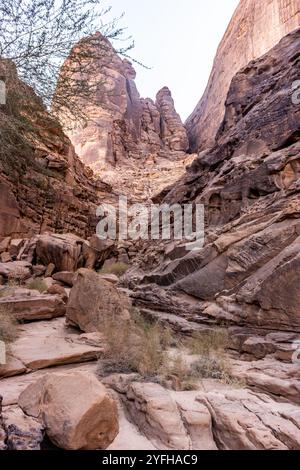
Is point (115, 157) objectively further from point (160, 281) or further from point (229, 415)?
point (229, 415)

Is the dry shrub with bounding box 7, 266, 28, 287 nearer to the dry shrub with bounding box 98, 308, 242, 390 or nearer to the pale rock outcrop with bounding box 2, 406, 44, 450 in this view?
the dry shrub with bounding box 98, 308, 242, 390

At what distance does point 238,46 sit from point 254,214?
31.8m

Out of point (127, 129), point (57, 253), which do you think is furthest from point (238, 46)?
point (57, 253)

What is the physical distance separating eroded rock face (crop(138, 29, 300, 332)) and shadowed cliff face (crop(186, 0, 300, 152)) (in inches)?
694

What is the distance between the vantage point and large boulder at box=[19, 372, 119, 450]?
2.16 m

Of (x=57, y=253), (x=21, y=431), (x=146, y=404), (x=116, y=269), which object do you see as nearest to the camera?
(x=21, y=431)

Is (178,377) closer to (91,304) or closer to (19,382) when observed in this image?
(19,382)

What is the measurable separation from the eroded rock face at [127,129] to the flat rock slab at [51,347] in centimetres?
2495

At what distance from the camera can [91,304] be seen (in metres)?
5.60

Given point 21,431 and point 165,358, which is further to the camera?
point 165,358

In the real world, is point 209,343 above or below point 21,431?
above

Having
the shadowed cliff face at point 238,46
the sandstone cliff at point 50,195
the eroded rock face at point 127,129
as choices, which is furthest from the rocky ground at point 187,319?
the eroded rock face at point 127,129

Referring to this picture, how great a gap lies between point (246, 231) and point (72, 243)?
8.63 metres

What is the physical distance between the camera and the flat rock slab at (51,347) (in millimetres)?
4000
